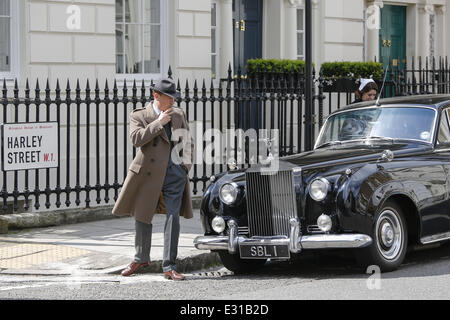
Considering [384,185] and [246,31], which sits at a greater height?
[246,31]

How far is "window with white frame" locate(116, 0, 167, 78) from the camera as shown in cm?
1555

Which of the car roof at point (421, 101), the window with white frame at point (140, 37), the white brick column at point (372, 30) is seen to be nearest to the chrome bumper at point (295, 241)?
the car roof at point (421, 101)

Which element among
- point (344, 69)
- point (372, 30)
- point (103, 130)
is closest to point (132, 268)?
point (103, 130)

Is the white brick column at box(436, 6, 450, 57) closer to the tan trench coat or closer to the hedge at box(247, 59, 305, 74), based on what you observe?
the hedge at box(247, 59, 305, 74)

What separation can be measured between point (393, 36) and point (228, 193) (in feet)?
42.0

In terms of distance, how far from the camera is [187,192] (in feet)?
32.7

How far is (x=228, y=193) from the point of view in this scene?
989cm

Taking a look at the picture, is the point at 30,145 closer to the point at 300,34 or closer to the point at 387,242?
the point at 387,242

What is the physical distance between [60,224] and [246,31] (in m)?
6.64

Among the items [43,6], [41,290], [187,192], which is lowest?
[41,290]

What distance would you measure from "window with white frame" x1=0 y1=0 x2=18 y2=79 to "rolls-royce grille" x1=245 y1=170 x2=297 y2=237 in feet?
17.6

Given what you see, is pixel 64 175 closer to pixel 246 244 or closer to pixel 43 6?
pixel 43 6

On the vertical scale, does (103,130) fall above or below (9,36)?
below
